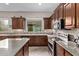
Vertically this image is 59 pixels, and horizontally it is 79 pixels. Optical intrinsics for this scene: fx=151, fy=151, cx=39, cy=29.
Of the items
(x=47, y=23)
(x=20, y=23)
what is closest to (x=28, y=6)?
(x=20, y=23)

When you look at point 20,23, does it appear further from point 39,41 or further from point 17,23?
point 39,41

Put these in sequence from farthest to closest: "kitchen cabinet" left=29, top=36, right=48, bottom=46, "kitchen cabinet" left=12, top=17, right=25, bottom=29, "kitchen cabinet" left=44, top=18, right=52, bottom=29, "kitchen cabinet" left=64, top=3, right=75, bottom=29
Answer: "kitchen cabinet" left=44, top=18, right=52, bottom=29 < "kitchen cabinet" left=12, top=17, right=25, bottom=29 < "kitchen cabinet" left=29, top=36, right=48, bottom=46 < "kitchen cabinet" left=64, top=3, right=75, bottom=29

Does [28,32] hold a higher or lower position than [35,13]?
lower

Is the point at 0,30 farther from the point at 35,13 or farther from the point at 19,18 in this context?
the point at 35,13

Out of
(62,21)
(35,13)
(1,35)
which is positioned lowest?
(1,35)

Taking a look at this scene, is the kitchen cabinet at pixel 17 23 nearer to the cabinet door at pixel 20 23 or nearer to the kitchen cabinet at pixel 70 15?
the cabinet door at pixel 20 23

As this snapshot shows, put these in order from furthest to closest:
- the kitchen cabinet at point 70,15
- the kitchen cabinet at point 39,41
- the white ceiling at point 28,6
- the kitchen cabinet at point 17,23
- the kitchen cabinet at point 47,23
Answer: the kitchen cabinet at point 47,23 < the kitchen cabinet at point 17,23 < the kitchen cabinet at point 39,41 < the white ceiling at point 28,6 < the kitchen cabinet at point 70,15

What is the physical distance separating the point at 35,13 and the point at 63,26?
5.59 m

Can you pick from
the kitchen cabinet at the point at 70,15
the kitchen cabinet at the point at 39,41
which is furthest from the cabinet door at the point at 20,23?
the kitchen cabinet at the point at 70,15

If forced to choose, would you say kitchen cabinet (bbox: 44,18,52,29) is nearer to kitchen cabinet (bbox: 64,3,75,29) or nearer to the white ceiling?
the white ceiling

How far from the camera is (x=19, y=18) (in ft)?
32.6

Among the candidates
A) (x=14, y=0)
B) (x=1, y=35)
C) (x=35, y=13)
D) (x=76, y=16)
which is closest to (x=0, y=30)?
(x=1, y=35)

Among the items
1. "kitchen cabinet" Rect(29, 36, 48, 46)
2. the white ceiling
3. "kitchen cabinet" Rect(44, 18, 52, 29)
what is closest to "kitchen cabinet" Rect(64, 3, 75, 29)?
the white ceiling

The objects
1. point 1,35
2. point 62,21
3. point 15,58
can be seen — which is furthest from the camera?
point 1,35
